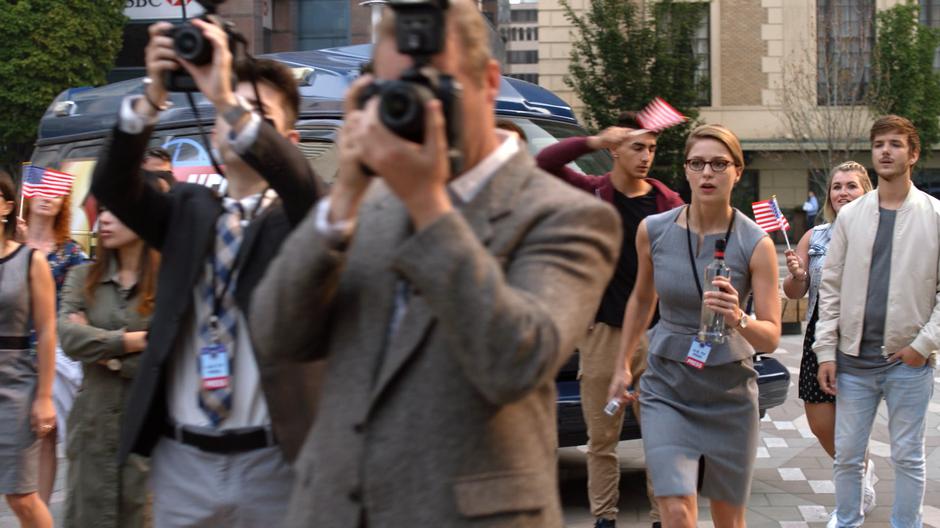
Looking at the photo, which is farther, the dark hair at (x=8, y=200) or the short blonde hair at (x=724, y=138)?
the dark hair at (x=8, y=200)

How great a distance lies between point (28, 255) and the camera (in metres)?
5.78

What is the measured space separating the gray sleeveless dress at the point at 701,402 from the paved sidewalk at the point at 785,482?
197 cm

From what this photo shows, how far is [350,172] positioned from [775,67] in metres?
39.0

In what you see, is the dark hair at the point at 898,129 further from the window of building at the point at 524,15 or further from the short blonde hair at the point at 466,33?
the window of building at the point at 524,15

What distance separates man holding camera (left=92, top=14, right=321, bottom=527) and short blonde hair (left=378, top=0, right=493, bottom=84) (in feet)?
2.95

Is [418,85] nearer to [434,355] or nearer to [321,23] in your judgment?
[434,355]

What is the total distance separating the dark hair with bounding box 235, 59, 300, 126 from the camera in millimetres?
3355

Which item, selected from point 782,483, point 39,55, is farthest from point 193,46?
point 39,55

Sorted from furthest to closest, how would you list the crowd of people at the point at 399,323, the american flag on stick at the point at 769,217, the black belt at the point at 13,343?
the american flag on stick at the point at 769,217 → the black belt at the point at 13,343 → the crowd of people at the point at 399,323

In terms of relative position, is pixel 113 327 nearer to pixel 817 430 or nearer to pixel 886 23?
pixel 817 430

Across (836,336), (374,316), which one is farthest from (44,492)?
(374,316)

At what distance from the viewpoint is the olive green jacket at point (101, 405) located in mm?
4586

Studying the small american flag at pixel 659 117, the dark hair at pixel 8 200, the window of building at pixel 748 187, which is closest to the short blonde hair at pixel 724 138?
the small american flag at pixel 659 117

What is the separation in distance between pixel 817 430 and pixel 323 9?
112 feet
